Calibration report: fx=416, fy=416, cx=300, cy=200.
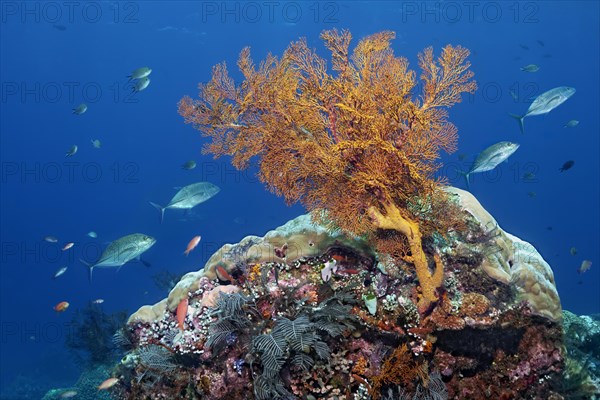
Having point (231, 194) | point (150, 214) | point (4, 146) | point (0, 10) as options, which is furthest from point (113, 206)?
point (0, 10)

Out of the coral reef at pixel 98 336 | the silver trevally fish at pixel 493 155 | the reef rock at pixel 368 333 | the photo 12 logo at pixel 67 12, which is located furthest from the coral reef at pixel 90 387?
the photo 12 logo at pixel 67 12

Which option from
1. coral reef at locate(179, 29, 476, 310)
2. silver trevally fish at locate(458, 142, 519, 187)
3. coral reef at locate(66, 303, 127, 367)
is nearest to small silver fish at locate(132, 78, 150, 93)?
coral reef at locate(66, 303, 127, 367)

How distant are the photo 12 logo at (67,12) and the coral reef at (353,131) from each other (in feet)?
180

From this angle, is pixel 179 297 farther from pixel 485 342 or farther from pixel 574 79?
pixel 574 79

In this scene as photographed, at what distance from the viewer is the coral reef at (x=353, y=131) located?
4.58 meters

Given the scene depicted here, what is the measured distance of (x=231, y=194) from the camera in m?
86.8

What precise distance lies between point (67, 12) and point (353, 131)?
6253 cm

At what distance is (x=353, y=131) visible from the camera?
4672 mm

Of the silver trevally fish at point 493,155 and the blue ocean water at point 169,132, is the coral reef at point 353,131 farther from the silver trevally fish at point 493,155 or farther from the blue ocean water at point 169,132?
the blue ocean water at point 169,132

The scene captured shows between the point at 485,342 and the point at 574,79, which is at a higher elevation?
the point at 574,79

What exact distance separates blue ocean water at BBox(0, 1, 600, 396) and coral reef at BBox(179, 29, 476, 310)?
89.0ft

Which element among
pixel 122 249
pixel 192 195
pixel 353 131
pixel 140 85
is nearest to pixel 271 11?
pixel 140 85

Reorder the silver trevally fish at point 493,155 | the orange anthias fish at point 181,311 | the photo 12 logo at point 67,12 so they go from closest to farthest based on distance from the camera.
A: the orange anthias fish at point 181,311, the silver trevally fish at point 493,155, the photo 12 logo at point 67,12

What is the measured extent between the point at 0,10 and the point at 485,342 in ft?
201
